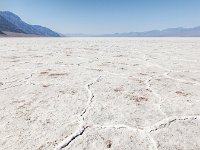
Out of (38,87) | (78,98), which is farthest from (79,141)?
(38,87)

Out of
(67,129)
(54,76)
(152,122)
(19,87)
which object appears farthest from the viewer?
(54,76)

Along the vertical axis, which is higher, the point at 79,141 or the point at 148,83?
the point at 79,141

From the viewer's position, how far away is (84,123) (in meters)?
1.51

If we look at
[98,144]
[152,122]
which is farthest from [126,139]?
[152,122]

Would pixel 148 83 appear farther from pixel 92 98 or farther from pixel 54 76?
pixel 54 76

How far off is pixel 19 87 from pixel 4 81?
0.96 ft

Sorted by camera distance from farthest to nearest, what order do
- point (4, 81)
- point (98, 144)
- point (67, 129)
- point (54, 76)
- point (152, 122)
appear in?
point (54, 76), point (4, 81), point (152, 122), point (67, 129), point (98, 144)

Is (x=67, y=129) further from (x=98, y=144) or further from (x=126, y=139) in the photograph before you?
(x=126, y=139)

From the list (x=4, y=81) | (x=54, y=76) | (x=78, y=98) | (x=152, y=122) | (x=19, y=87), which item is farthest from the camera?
(x=54, y=76)

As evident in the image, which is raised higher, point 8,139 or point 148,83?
point 8,139

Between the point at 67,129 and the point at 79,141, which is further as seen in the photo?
the point at 67,129

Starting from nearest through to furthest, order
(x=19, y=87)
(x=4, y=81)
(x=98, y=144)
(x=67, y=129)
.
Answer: (x=98, y=144)
(x=67, y=129)
(x=19, y=87)
(x=4, y=81)

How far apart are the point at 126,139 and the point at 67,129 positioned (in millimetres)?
349

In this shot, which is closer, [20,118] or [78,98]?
[20,118]
